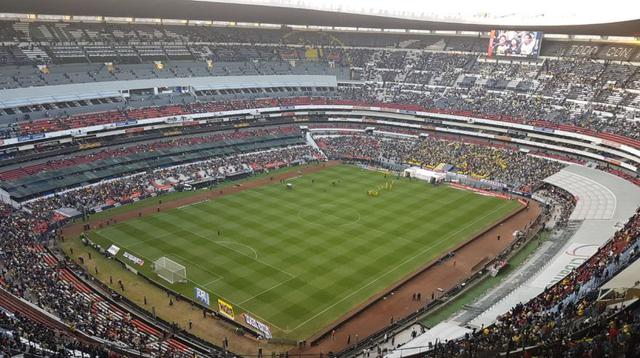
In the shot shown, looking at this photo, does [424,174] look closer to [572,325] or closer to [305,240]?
[305,240]

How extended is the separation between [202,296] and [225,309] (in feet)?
7.84

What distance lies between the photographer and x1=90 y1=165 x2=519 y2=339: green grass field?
32.3m

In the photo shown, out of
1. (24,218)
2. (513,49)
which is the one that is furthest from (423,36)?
(24,218)

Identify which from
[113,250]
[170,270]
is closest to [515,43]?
[170,270]

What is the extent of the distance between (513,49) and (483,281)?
47.6m

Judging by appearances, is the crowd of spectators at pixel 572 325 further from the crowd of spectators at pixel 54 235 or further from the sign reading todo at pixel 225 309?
the crowd of spectators at pixel 54 235

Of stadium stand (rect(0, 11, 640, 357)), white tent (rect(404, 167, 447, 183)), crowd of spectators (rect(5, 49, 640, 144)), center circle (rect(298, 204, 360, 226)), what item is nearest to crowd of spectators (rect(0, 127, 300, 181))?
stadium stand (rect(0, 11, 640, 357))

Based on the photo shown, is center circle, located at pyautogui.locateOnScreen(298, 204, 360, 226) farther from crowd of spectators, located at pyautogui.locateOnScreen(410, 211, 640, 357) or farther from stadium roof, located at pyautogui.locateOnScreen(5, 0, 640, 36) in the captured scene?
stadium roof, located at pyautogui.locateOnScreen(5, 0, 640, 36)

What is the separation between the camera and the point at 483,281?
3466 centimetres

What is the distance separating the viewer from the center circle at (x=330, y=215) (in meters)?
44.8

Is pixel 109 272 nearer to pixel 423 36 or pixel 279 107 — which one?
pixel 279 107

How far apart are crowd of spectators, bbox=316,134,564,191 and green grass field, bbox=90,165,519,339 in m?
6.56

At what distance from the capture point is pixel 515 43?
71.7 m

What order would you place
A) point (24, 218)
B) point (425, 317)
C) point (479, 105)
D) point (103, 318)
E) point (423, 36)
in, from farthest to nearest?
point (423, 36)
point (479, 105)
point (24, 218)
point (425, 317)
point (103, 318)
